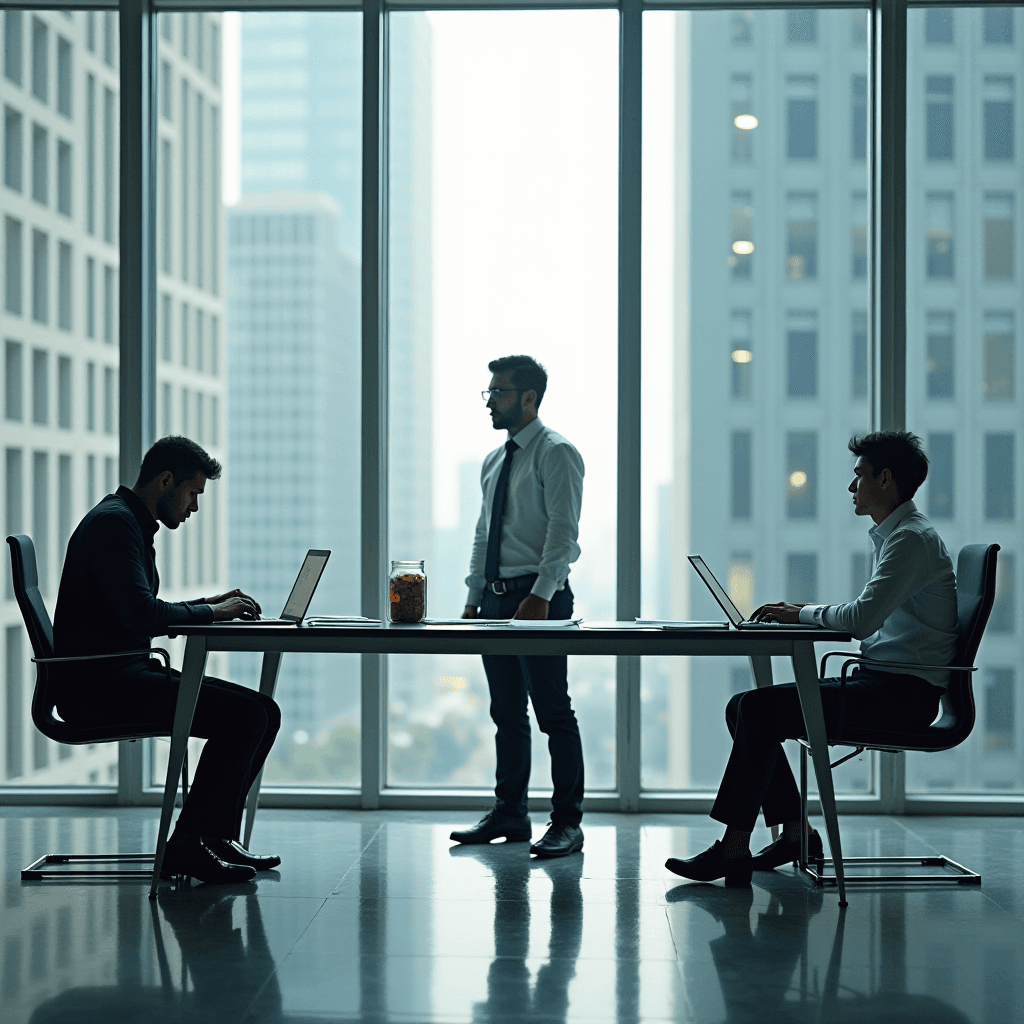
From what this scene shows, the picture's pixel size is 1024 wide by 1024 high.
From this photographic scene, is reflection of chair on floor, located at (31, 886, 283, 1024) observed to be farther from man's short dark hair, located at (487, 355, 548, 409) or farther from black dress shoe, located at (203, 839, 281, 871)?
man's short dark hair, located at (487, 355, 548, 409)

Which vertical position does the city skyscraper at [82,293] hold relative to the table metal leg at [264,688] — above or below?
above

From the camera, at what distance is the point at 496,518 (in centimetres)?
390

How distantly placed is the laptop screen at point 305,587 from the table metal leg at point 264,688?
0.43 metres

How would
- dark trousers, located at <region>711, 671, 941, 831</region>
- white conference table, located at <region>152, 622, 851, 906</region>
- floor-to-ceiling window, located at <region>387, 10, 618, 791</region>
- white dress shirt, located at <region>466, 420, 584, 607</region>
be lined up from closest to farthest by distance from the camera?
white conference table, located at <region>152, 622, 851, 906</region> → dark trousers, located at <region>711, 671, 941, 831</region> → white dress shirt, located at <region>466, 420, 584, 607</region> → floor-to-ceiling window, located at <region>387, 10, 618, 791</region>

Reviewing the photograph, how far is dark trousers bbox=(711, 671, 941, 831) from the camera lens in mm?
3232

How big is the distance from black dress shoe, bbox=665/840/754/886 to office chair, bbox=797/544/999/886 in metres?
0.21

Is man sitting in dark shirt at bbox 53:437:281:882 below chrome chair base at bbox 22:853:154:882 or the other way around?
the other way around

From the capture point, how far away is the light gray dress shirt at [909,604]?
3170 millimetres

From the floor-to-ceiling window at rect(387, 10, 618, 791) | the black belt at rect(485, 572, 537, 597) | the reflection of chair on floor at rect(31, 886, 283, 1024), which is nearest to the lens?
the reflection of chair on floor at rect(31, 886, 283, 1024)

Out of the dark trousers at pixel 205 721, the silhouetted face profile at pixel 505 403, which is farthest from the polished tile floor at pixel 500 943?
the silhouetted face profile at pixel 505 403

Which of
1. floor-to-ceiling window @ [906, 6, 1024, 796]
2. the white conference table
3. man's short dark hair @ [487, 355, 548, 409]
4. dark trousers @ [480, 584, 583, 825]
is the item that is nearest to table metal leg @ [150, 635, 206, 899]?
the white conference table

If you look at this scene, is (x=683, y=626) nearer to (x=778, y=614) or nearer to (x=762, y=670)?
(x=778, y=614)

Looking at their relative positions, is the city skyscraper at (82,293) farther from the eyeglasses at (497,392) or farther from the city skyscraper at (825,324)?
the city skyscraper at (825,324)

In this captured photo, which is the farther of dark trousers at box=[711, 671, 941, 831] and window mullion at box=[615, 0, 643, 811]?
window mullion at box=[615, 0, 643, 811]
